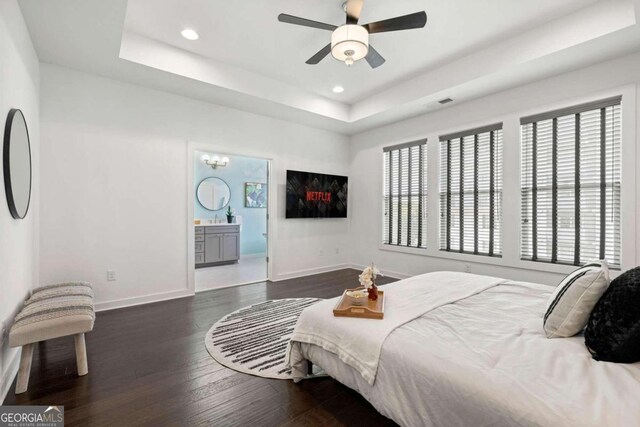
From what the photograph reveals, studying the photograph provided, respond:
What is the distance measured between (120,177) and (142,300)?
1.58m

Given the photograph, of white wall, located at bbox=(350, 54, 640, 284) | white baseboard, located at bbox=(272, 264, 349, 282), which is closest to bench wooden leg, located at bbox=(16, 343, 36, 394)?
white baseboard, located at bbox=(272, 264, 349, 282)

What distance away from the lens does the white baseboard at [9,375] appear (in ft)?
6.05

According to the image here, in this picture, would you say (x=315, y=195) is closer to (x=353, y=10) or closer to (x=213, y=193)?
(x=213, y=193)

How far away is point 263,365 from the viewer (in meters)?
2.26

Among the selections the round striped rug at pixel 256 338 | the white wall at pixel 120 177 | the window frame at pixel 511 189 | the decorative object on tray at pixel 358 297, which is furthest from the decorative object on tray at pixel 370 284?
the white wall at pixel 120 177

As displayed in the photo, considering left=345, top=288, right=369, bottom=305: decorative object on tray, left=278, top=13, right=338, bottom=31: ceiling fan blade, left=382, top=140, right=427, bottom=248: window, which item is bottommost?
left=345, top=288, right=369, bottom=305: decorative object on tray

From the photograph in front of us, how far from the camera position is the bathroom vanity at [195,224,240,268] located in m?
6.21

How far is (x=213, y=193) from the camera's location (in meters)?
7.30

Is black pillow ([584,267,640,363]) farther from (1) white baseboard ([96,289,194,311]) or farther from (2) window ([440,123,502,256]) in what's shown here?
(1) white baseboard ([96,289,194,311])

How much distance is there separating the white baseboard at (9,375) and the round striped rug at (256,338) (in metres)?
1.25

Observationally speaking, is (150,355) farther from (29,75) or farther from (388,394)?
(29,75)

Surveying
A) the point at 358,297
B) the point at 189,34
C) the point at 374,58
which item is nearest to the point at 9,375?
the point at 358,297

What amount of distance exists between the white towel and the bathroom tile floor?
3.07 m

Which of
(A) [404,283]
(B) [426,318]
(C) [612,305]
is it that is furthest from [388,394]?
(A) [404,283]
